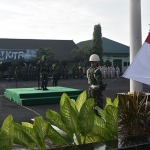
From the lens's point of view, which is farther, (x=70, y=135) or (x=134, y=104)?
(x=134, y=104)

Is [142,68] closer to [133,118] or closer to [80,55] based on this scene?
[133,118]

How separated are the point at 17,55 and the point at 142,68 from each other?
29941mm

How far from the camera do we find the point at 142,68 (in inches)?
155

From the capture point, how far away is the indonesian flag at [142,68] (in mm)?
3839

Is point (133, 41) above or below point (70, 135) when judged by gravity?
above

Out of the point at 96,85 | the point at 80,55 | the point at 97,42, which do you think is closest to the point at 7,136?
the point at 96,85

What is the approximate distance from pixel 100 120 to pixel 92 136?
0.24 metres

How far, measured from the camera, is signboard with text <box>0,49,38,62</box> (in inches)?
1266

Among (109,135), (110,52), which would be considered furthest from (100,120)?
(110,52)

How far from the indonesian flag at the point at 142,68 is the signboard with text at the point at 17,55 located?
29.3 metres

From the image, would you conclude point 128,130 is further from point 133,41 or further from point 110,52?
point 110,52

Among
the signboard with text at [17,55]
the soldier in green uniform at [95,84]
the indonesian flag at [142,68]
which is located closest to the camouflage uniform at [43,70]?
the soldier in green uniform at [95,84]

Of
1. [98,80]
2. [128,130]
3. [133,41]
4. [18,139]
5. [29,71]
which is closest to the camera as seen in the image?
[18,139]

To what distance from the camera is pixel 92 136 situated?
346 centimetres
